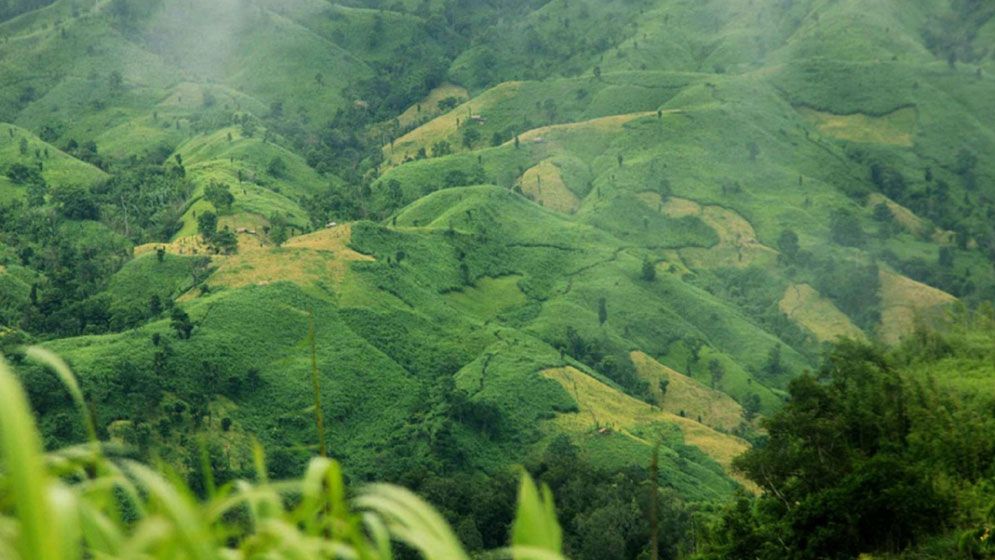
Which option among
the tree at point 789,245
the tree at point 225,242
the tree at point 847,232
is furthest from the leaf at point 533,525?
the tree at point 847,232

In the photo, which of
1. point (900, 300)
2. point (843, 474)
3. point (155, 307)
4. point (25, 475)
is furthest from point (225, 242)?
point (25, 475)

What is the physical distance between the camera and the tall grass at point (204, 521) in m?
2.77

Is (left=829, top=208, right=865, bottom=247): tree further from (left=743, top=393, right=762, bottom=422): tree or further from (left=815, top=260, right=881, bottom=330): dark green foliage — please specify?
(left=743, top=393, right=762, bottom=422): tree

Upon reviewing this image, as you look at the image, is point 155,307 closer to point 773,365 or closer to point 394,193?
point 394,193

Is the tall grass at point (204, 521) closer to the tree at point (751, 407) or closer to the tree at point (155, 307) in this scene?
the tree at point (155, 307)

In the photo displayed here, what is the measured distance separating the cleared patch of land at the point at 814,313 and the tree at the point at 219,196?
8152cm

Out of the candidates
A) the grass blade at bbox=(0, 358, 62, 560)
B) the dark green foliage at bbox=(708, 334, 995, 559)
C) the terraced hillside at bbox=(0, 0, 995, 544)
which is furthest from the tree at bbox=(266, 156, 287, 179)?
the grass blade at bbox=(0, 358, 62, 560)

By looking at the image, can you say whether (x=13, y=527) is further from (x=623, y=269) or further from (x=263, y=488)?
(x=623, y=269)

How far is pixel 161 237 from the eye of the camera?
13800 centimetres

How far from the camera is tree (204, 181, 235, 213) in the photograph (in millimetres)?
137000

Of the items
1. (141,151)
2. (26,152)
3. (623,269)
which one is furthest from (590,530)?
(141,151)

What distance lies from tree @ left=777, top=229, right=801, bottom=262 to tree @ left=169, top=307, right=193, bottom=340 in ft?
322

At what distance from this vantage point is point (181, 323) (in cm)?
10119

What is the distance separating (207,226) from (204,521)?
130m
